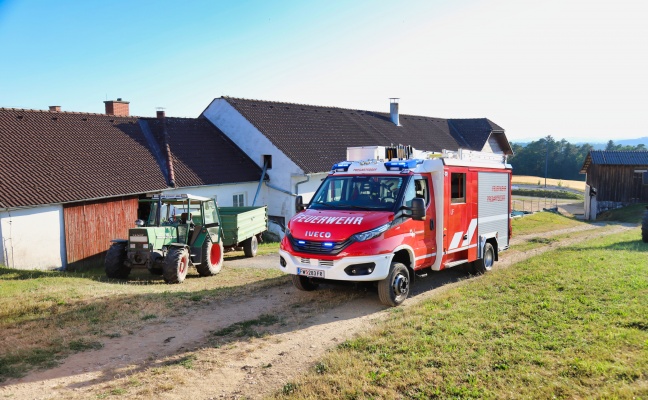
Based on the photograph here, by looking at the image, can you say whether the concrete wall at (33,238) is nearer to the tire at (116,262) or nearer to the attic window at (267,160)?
the tire at (116,262)

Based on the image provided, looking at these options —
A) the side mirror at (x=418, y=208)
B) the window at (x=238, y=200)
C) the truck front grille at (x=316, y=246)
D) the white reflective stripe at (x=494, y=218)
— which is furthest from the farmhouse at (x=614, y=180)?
the truck front grille at (x=316, y=246)

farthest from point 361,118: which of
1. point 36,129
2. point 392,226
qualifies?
point 392,226

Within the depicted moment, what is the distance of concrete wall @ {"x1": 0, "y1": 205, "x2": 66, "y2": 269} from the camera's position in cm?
1547

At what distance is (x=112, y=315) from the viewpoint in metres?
9.23

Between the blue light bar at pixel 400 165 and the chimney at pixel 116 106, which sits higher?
the chimney at pixel 116 106

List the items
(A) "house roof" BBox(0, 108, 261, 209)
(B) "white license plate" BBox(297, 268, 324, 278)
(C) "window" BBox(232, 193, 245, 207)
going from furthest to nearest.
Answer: (C) "window" BBox(232, 193, 245, 207) → (A) "house roof" BBox(0, 108, 261, 209) → (B) "white license plate" BBox(297, 268, 324, 278)

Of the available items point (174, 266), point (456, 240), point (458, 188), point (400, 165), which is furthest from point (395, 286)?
point (174, 266)

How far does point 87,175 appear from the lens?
62.6 ft

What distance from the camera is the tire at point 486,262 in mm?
13008

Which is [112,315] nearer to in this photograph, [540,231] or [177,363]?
[177,363]

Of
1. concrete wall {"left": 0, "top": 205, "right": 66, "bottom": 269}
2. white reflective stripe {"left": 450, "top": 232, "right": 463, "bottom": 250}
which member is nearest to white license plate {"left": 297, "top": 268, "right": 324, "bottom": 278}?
white reflective stripe {"left": 450, "top": 232, "right": 463, "bottom": 250}

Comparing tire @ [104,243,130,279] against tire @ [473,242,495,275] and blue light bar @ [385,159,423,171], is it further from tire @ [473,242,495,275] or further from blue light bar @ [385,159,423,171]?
tire @ [473,242,495,275]

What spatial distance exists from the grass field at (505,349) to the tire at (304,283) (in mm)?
2057

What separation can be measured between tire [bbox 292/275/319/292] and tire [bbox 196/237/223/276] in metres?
4.76
